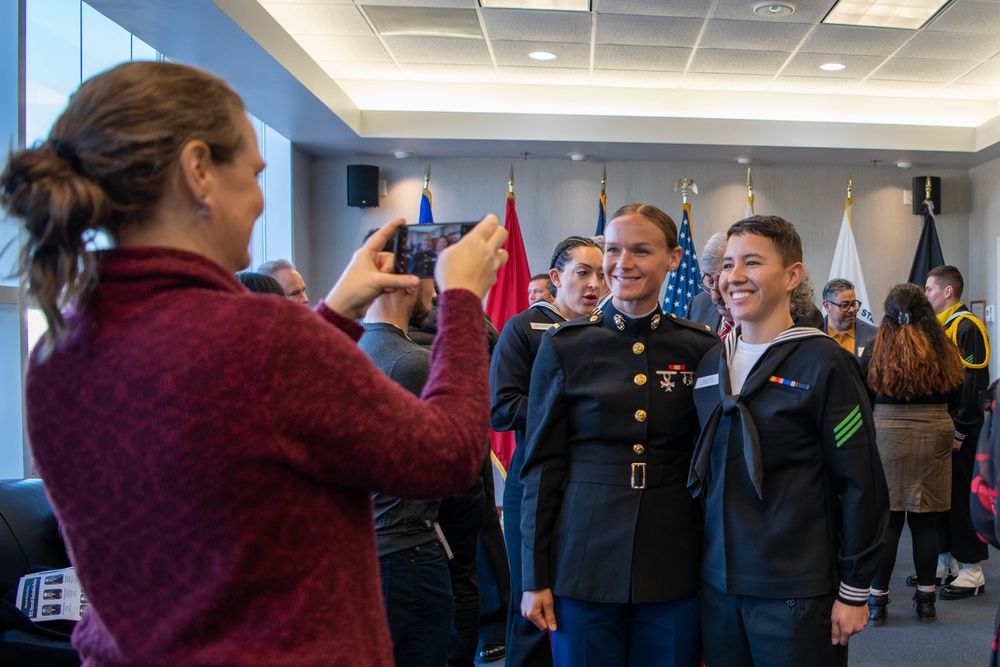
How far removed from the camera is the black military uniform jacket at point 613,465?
186 cm

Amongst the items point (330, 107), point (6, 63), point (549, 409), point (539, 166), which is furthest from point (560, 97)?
point (549, 409)

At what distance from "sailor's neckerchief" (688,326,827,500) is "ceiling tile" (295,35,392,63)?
4.47 metres

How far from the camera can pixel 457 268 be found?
3.09ft

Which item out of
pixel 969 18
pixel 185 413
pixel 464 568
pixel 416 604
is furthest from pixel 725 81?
pixel 185 413

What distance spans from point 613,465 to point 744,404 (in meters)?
0.33

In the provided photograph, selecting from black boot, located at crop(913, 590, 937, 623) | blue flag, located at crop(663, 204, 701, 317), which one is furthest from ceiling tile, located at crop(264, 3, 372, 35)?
black boot, located at crop(913, 590, 937, 623)

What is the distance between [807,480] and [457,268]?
116 centimetres

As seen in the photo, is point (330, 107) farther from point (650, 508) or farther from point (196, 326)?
point (196, 326)

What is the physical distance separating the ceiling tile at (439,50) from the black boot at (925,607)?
4.28m

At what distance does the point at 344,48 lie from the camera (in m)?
5.74

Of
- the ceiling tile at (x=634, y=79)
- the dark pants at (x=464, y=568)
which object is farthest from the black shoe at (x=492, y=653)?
the ceiling tile at (x=634, y=79)

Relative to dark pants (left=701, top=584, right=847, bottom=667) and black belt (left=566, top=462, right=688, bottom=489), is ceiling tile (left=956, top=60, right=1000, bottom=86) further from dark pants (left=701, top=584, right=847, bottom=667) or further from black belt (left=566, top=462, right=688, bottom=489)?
dark pants (left=701, top=584, right=847, bottom=667)

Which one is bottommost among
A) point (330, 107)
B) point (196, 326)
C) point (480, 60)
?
point (196, 326)

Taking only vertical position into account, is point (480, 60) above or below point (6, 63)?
above
